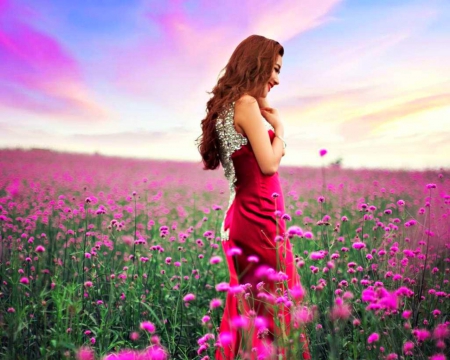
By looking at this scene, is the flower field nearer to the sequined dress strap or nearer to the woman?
the woman

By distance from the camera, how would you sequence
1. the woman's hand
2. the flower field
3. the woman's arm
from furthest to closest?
the woman's hand < the woman's arm < the flower field

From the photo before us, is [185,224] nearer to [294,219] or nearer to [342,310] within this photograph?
[294,219]

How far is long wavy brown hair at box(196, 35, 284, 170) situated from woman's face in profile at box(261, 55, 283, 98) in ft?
0.08

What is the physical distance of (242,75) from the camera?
242 cm

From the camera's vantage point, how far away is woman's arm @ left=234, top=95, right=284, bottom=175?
2279 millimetres

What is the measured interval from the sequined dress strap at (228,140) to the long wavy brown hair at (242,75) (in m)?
0.04

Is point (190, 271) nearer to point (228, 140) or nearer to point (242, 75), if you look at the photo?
point (228, 140)

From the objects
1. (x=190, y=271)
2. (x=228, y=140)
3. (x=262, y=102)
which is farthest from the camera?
(x=190, y=271)

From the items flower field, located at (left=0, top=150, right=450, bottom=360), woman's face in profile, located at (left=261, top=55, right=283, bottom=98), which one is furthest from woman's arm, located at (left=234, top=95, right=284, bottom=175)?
flower field, located at (left=0, top=150, right=450, bottom=360)

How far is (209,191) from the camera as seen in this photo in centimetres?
747

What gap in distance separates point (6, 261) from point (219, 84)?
2.02 meters

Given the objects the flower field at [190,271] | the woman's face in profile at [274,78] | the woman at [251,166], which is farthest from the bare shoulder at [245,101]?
the flower field at [190,271]

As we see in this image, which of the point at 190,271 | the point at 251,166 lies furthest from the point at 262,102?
the point at 190,271

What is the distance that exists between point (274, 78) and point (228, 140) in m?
0.43
